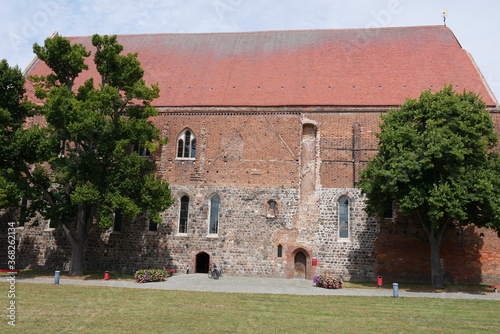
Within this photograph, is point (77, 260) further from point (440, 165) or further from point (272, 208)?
point (440, 165)

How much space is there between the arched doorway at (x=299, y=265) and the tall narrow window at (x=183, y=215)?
21.4 ft

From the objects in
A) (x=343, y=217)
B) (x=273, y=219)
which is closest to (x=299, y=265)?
(x=273, y=219)

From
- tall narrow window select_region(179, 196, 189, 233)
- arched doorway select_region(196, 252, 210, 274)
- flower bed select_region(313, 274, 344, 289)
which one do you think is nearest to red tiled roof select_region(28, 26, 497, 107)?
tall narrow window select_region(179, 196, 189, 233)

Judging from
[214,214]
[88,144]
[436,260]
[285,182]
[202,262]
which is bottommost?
[202,262]

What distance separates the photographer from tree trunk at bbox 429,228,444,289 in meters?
19.7

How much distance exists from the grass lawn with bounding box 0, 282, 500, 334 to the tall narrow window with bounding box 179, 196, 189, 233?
23.7ft

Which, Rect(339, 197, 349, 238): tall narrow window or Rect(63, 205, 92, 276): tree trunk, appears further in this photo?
Rect(339, 197, 349, 238): tall narrow window

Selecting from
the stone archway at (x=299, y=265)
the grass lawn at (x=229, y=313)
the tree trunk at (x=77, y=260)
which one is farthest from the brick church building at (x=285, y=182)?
the grass lawn at (x=229, y=313)

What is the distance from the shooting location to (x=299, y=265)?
2298 centimetres

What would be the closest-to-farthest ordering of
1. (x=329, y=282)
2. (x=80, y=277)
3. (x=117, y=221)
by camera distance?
(x=329, y=282), (x=80, y=277), (x=117, y=221)

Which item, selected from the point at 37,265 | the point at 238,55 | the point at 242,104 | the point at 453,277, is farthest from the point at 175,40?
the point at 453,277

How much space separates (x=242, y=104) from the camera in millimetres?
24906

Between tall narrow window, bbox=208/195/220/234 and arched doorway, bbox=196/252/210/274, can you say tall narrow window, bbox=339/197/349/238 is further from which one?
arched doorway, bbox=196/252/210/274

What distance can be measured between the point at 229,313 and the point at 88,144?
43.2 feet
